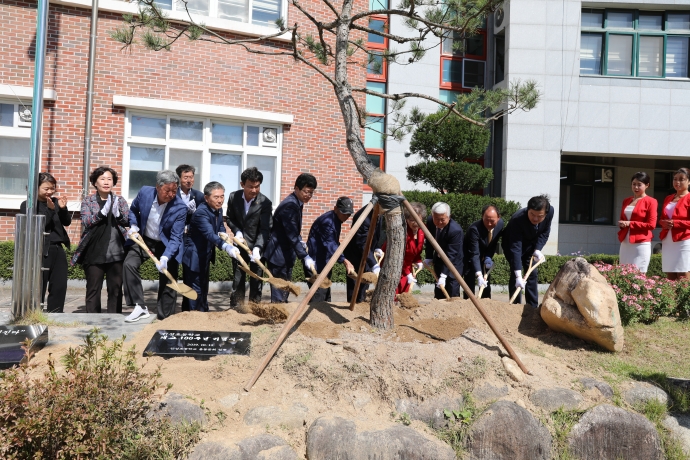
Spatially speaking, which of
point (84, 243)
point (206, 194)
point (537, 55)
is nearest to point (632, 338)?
point (206, 194)

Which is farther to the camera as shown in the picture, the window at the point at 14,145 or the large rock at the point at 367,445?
the window at the point at 14,145

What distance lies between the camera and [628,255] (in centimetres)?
705

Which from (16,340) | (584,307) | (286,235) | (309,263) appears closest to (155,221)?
(286,235)

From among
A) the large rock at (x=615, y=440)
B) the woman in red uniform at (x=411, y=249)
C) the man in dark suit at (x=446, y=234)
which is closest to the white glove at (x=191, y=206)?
the woman in red uniform at (x=411, y=249)

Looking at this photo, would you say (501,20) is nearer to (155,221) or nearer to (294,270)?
(294,270)

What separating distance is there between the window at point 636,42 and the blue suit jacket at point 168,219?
45.8 feet

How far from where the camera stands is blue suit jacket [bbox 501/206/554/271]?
21.1 ft

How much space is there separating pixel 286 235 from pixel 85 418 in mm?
3455

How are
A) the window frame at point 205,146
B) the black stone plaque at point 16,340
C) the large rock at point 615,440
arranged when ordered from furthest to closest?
the window frame at point 205,146 < the black stone plaque at point 16,340 < the large rock at point 615,440

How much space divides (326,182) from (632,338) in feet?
26.2

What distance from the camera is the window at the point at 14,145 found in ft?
34.0

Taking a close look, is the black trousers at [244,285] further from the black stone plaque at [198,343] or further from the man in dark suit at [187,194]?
the black stone plaque at [198,343]

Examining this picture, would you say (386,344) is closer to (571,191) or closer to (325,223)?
(325,223)

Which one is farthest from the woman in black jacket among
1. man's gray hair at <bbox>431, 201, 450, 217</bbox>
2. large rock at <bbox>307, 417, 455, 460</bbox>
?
man's gray hair at <bbox>431, 201, 450, 217</bbox>
